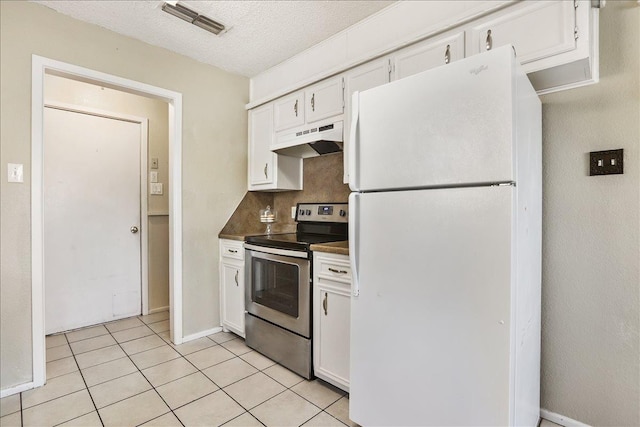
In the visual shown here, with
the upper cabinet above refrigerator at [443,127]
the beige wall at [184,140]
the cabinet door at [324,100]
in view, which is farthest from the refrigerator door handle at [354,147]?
the beige wall at [184,140]

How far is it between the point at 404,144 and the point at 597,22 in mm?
1075

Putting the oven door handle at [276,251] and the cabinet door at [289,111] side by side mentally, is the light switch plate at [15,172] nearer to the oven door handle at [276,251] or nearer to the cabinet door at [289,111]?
the oven door handle at [276,251]

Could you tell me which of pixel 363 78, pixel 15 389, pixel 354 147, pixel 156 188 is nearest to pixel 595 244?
pixel 354 147

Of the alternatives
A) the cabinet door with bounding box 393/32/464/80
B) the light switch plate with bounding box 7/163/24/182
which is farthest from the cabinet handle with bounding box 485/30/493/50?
the light switch plate with bounding box 7/163/24/182

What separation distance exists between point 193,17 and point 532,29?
6.54ft

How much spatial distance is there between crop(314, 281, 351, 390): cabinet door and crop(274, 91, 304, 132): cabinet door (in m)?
1.42

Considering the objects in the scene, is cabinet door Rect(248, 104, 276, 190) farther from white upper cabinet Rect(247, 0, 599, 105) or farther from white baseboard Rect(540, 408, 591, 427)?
white baseboard Rect(540, 408, 591, 427)

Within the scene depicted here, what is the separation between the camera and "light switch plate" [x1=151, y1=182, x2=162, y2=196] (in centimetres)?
345

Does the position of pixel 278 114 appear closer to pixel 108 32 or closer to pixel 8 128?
pixel 108 32

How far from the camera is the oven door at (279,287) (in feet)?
7.04

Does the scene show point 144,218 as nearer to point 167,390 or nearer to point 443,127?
point 167,390

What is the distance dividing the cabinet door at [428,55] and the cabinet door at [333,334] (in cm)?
135

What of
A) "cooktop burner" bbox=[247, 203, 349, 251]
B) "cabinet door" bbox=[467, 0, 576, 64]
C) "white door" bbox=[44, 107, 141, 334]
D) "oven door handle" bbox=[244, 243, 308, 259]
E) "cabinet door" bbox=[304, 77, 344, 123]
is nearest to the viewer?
"cabinet door" bbox=[467, 0, 576, 64]

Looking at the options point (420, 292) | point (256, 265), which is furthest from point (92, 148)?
point (420, 292)
